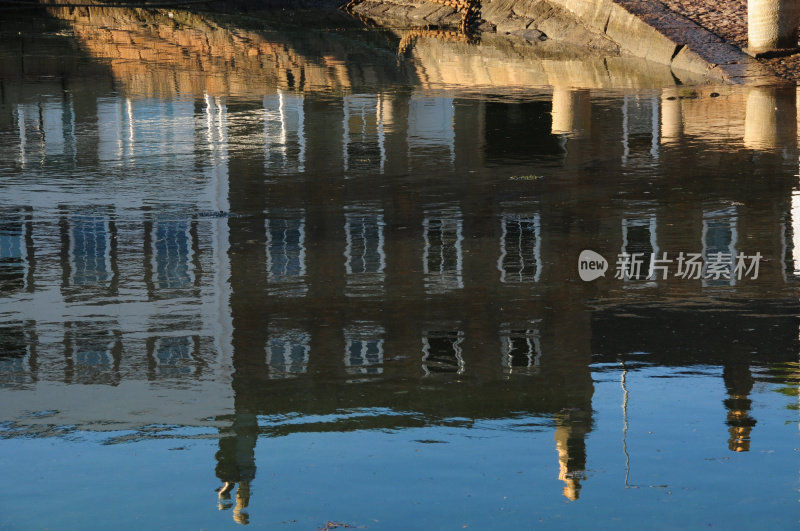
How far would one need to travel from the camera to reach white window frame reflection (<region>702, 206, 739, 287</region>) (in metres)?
8.21

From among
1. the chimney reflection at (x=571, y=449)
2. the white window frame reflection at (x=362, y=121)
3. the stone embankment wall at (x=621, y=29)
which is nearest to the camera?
the chimney reflection at (x=571, y=449)

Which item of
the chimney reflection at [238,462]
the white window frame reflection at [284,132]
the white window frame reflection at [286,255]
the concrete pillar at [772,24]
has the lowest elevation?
the chimney reflection at [238,462]

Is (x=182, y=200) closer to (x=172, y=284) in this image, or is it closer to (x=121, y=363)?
(x=172, y=284)

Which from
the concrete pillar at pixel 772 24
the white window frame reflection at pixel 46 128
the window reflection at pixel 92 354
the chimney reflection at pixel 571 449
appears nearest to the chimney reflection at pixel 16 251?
the window reflection at pixel 92 354

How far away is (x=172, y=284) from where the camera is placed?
8.26 meters

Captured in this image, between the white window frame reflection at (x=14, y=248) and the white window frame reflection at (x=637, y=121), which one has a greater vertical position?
the white window frame reflection at (x=637, y=121)

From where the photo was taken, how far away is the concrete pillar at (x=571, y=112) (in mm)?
14551

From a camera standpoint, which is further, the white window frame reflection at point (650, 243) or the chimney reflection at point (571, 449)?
the white window frame reflection at point (650, 243)

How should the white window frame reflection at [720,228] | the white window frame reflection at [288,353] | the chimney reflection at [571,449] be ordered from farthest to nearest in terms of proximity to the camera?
the white window frame reflection at [720,228] → the white window frame reflection at [288,353] → the chimney reflection at [571,449]

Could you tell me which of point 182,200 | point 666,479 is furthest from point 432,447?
point 182,200

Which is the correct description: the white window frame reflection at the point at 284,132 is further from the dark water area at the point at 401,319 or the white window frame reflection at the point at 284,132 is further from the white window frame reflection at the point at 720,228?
the white window frame reflection at the point at 720,228

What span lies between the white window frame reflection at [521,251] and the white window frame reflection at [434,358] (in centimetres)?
124

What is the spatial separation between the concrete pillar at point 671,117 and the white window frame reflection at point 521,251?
14.1ft

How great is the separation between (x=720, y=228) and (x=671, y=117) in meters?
6.51
